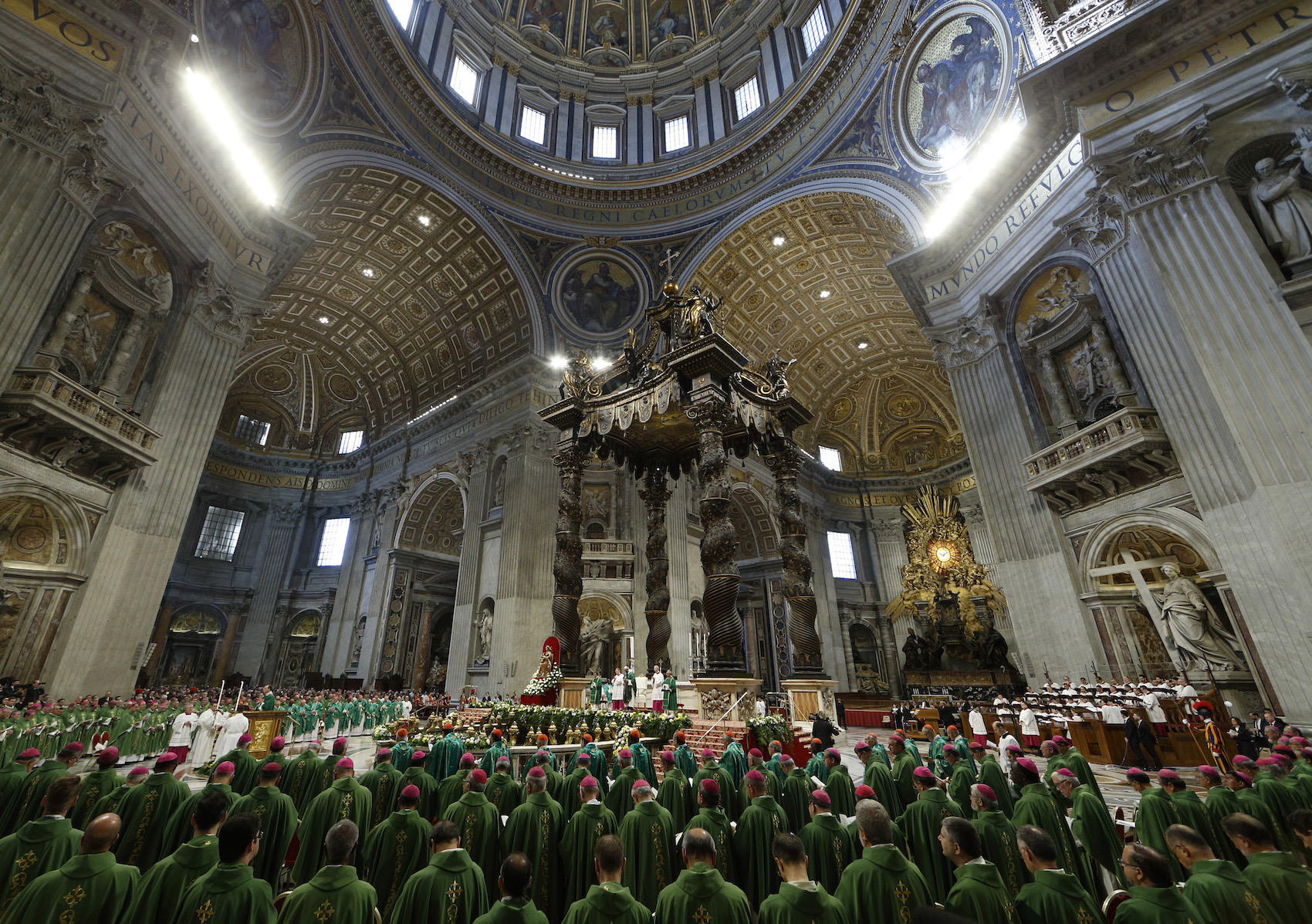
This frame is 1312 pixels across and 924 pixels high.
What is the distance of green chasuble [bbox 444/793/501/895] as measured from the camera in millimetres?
3559

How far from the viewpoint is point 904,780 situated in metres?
4.85

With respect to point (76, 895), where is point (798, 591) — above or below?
above

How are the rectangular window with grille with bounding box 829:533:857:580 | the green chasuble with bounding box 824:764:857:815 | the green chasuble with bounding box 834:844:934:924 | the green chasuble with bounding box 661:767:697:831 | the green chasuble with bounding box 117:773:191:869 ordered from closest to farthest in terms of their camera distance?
the green chasuble with bounding box 834:844:934:924 → the green chasuble with bounding box 117:773:191:869 → the green chasuble with bounding box 661:767:697:831 → the green chasuble with bounding box 824:764:857:815 → the rectangular window with grille with bounding box 829:533:857:580

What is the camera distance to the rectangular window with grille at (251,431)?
957 inches

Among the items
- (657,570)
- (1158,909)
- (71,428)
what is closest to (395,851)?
(1158,909)

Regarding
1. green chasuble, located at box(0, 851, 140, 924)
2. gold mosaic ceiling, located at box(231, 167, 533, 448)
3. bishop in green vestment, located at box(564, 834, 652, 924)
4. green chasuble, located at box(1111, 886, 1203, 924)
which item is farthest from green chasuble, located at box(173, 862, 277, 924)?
gold mosaic ceiling, located at box(231, 167, 533, 448)

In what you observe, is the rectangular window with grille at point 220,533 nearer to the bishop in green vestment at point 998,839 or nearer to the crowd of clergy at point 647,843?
the crowd of clergy at point 647,843

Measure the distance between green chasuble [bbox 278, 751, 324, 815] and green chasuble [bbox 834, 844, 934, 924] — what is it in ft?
14.3

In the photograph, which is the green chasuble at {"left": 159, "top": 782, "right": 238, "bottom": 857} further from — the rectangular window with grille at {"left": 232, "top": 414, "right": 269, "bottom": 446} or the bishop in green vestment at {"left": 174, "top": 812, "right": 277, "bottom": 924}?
the rectangular window with grille at {"left": 232, "top": 414, "right": 269, "bottom": 446}

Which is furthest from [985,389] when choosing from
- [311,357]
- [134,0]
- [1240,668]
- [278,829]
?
[311,357]

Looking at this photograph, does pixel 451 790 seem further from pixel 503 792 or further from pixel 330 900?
pixel 330 900

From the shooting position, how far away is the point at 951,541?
831 inches

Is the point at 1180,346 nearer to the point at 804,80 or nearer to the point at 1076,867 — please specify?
the point at 1076,867

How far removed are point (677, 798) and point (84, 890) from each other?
328 centimetres
